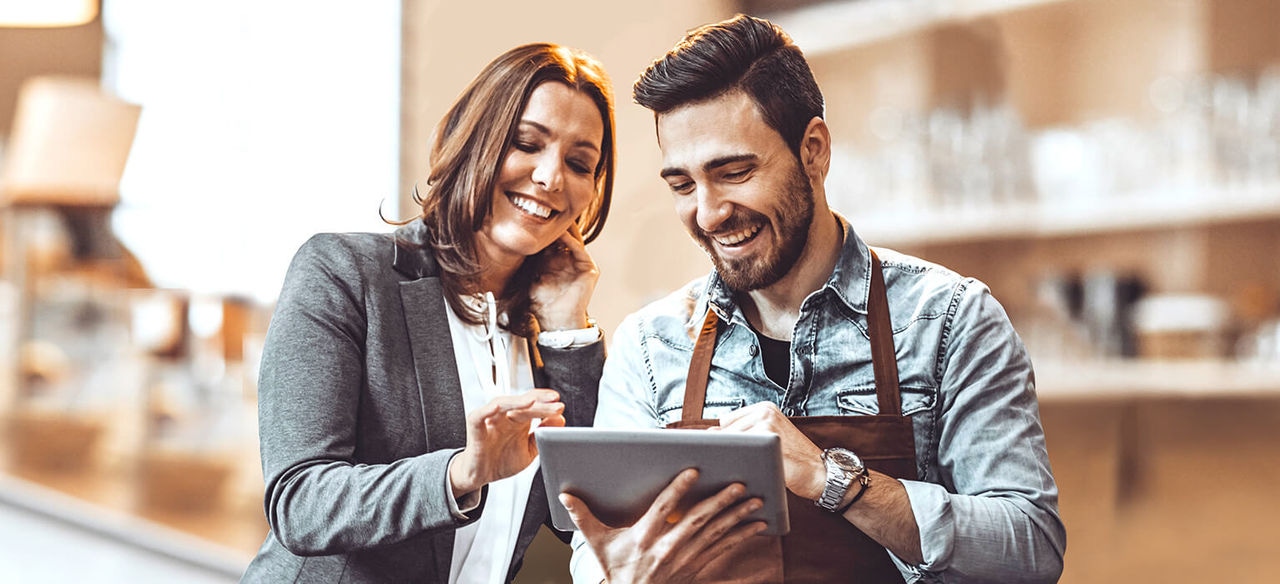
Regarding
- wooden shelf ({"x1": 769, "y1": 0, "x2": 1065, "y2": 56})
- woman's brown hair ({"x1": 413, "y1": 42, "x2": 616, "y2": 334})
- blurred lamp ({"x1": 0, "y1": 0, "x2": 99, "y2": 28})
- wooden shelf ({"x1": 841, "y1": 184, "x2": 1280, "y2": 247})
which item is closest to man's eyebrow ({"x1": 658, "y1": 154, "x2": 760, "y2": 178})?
woman's brown hair ({"x1": 413, "y1": 42, "x2": 616, "y2": 334})

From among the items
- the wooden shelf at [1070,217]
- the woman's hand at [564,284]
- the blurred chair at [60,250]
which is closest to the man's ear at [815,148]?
the woman's hand at [564,284]

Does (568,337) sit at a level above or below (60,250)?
above

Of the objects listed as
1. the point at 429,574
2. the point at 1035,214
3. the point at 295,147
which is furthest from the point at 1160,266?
the point at 295,147

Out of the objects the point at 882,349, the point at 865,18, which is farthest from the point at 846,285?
the point at 865,18

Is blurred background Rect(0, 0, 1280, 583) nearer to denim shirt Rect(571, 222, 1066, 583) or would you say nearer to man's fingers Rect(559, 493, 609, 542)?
denim shirt Rect(571, 222, 1066, 583)

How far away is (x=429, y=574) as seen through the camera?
177 centimetres

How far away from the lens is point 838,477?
148cm

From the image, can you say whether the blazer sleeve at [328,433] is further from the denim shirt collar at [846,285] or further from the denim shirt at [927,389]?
the denim shirt collar at [846,285]

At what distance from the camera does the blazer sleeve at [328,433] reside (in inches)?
63.1

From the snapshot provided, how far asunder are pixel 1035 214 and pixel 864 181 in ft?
1.41

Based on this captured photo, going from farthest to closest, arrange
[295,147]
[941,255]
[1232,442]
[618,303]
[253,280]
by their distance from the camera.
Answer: [253,280] → [295,147] → [618,303] → [941,255] → [1232,442]

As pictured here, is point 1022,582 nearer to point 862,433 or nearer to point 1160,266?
point 862,433

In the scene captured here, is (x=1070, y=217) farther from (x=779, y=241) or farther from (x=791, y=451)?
(x=791, y=451)

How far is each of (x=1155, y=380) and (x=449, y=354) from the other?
1586 mm
